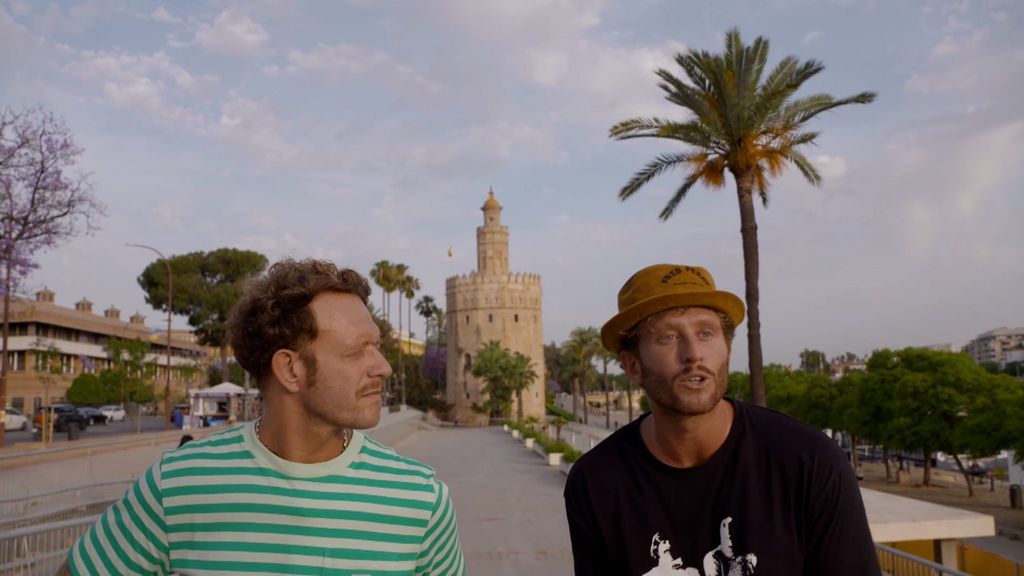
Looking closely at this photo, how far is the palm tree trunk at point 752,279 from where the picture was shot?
1606 centimetres

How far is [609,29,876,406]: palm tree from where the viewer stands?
1611 cm

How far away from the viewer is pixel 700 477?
8.16 feet

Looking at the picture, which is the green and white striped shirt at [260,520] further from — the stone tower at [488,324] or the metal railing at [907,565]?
the stone tower at [488,324]

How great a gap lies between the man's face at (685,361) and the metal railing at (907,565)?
18.2 feet

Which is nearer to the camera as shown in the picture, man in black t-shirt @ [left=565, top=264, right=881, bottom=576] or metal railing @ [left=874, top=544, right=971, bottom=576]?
man in black t-shirt @ [left=565, top=264, right=881, bottom=576]

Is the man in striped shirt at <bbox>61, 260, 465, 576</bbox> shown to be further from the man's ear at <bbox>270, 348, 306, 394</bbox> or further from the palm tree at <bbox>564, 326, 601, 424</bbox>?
the palm tree at <bbox>564, 326, 601, 424</bbox>

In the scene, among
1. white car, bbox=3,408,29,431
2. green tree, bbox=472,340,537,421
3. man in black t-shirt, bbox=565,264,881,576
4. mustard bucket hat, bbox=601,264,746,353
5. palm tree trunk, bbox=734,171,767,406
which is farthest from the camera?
green tree, bbox=472,340,537,421

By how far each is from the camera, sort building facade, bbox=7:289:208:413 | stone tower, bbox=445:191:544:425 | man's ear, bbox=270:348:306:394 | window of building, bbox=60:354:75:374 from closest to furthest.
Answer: man's ear, bbox=270:348:306:394 < building facade, bbox=7:289:208:413 < window of building, bbox=60:354:75:374 < stone tower, bbox=445:191:544:425

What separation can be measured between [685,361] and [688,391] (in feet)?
0.30

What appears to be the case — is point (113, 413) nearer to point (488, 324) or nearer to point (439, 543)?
point (488, 324)

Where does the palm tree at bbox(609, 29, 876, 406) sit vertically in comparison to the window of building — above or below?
above

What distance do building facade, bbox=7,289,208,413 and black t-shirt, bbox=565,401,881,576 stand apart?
46302 mm

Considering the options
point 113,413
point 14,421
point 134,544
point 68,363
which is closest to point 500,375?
point 113,413

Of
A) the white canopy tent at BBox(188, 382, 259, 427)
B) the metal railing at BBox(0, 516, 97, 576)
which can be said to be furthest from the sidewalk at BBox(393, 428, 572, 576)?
the white canopy tent at BBox(188, 382, 259, 427)
